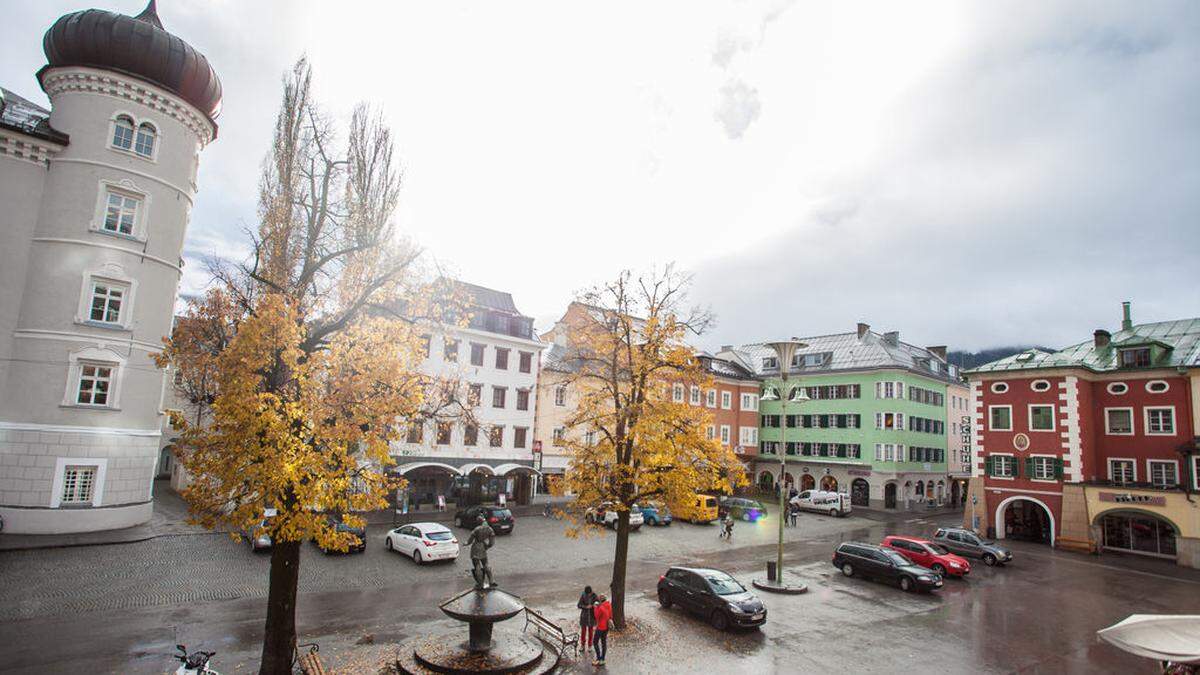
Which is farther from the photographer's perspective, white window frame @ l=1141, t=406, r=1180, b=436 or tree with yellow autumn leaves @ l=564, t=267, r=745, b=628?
white window frame @ l=1141, t=406, r=1180, b=436

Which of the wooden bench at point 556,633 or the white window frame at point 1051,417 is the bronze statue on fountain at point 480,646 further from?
the white window frame at point 1051,417

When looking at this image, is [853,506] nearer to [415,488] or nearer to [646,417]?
[415,488]

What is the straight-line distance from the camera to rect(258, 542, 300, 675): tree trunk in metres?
12.4

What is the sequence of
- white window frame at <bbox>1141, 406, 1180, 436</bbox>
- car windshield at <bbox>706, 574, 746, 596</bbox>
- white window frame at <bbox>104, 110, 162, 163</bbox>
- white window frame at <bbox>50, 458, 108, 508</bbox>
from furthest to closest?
white window frame at <bbox>1141, 406, 1180, 436</bbox>
white window frame at <bbox>104, 110, 162, 163</bbox>
white window frame at <bbox>50, 458, 108, 508</bbox>
car windshield at <bbox>706, 574, 746, 596</bbox>

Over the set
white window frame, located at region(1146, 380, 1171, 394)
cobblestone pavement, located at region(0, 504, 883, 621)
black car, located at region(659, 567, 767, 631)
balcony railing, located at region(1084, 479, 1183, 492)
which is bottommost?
cobblestone pavement, located at region(0, 504, 883, 621)

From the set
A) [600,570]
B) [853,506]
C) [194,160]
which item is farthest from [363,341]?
[853,506]

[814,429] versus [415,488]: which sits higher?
[814,429]

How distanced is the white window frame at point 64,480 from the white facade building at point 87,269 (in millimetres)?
51

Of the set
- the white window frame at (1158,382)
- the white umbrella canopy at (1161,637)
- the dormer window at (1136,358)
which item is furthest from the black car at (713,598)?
the dormer window at (1136,358)

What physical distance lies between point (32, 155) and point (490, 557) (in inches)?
1082

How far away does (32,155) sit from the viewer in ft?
86.9

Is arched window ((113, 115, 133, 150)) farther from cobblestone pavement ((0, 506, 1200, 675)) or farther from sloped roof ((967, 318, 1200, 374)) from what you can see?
sloped roof ((967, 318, 1200, 374))

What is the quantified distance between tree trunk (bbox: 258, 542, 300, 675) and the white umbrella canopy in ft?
51.6

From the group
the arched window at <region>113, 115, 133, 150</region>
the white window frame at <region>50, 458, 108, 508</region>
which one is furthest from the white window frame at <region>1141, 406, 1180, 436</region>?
the arched window at <region>113, 115, 133, 150</region>
